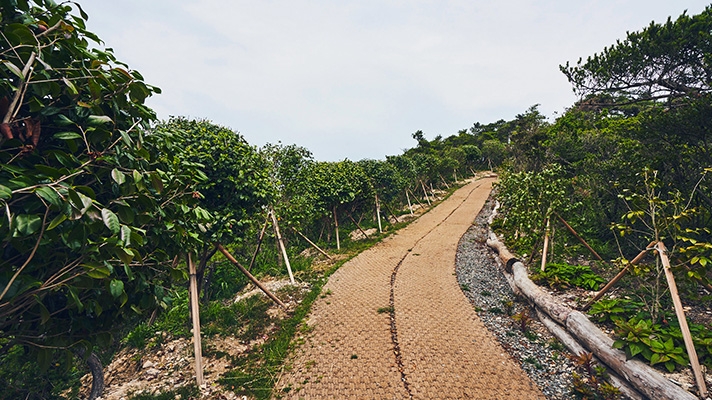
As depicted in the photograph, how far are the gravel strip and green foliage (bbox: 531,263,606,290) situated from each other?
864 millimetres

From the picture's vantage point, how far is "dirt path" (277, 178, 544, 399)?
4438 millimetres

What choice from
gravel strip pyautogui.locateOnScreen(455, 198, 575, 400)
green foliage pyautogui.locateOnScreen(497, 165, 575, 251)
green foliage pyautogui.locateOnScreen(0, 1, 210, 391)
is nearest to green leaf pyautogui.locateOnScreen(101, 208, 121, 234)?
green foliage pyautogui.locateOnScreen(0, 1, 210, 391)

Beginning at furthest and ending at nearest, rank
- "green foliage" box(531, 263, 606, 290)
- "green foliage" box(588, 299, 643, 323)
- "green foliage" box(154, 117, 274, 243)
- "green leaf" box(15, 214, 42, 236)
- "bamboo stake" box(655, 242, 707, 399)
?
"green foliage" box(531, 263, 606, 290) → "green foliage" box(154, 117, 274, 243) → "green foliage" box(588, 299, 643, 323) → "bamboo stake" box(655, 242, 707, 399) → "green leaf" box(15, 214, 42, 236)

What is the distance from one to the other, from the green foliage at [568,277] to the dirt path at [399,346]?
7.11ft

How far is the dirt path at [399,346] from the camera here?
14.6 feet

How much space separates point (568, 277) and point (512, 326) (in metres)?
2.25

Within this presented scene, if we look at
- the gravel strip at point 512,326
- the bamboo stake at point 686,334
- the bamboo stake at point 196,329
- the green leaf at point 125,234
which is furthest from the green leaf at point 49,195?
the bamboo stake at point 686,334

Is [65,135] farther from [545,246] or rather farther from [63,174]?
[545,246]

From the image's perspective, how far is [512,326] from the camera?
21.0 ft

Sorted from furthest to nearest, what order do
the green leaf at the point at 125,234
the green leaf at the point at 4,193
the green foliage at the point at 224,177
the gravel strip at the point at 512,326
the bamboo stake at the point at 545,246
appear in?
the bamboo stake at the point at 545,246
the green foliage at the point at 224,177
the gravel strip at the point at 512,326
the green leaf at the point at 125,234
the green leaf at the point at 4,193

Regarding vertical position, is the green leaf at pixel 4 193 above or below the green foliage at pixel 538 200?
above


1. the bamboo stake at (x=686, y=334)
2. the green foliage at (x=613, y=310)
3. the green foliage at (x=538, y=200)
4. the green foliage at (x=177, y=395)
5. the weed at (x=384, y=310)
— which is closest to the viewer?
the bamboo stake at (x=686, y=334)

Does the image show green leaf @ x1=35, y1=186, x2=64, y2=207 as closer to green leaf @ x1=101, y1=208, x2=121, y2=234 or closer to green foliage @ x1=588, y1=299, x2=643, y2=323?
green leaf @ x1=101, y1=208, x2=121, y2=234

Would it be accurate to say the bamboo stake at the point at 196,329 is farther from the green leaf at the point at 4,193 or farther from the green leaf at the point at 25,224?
the green leaf at the point at 4,193
